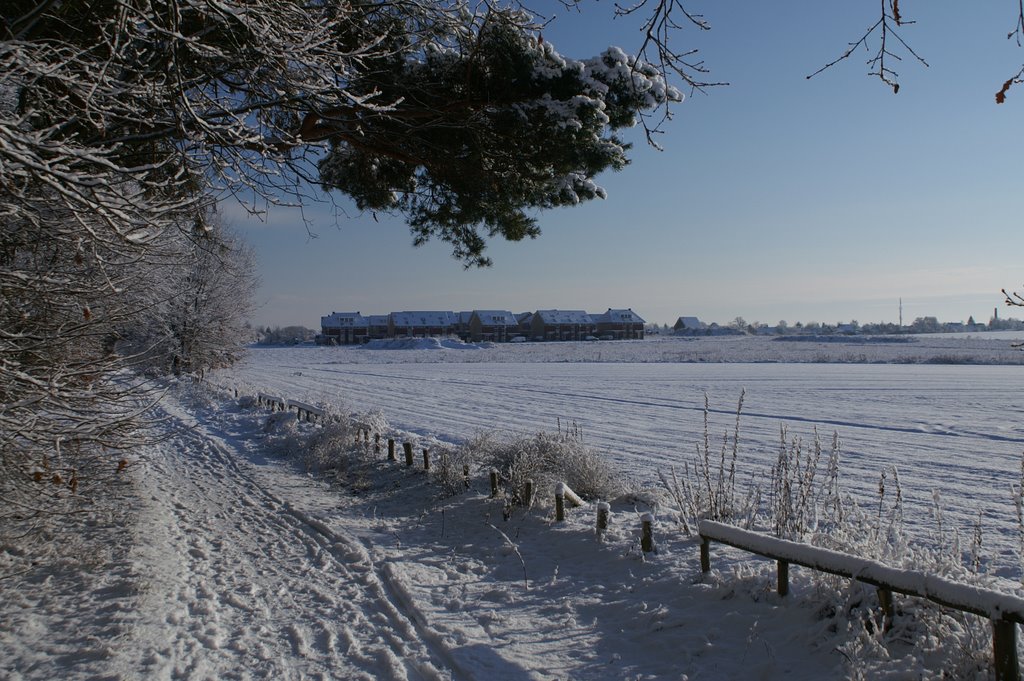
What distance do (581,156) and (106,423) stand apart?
5.29 metres

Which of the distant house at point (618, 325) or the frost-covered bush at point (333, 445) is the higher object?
the distant house at point (618, 325)

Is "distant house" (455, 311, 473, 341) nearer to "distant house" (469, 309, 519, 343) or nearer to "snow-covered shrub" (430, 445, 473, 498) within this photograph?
"distant house" (469, 309, 519, 343)

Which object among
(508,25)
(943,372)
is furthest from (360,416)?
(943,372)

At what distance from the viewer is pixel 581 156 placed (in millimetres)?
7348

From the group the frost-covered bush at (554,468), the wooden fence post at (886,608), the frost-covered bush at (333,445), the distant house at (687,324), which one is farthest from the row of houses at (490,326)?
the wooden fence post at (886,608)

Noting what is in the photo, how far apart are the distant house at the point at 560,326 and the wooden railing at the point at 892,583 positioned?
395 feet

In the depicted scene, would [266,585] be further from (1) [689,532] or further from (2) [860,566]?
(2) [860,566]

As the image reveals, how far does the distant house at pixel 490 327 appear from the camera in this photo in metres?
128

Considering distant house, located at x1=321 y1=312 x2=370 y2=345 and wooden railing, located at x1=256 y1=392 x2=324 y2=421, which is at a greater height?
distant house, located at x1=321 y1=312 x2=370 y2=345

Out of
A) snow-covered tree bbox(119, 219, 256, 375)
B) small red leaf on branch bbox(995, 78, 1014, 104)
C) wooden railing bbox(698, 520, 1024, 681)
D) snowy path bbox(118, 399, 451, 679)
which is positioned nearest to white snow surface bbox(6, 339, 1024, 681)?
snowy path bbox(118, 399, 451, 679)

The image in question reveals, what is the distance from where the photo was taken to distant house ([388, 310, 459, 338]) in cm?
12625

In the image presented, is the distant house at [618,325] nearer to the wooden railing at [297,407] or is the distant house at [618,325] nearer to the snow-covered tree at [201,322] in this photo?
the snow-covered tree at [201,322]

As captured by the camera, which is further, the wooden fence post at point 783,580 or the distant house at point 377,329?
the distant house at point 377,329

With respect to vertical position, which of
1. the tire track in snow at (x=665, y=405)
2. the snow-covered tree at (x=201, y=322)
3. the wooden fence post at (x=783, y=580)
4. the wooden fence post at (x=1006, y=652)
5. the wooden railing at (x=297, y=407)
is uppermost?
the snow-covered tree at (x=201, y=322)
